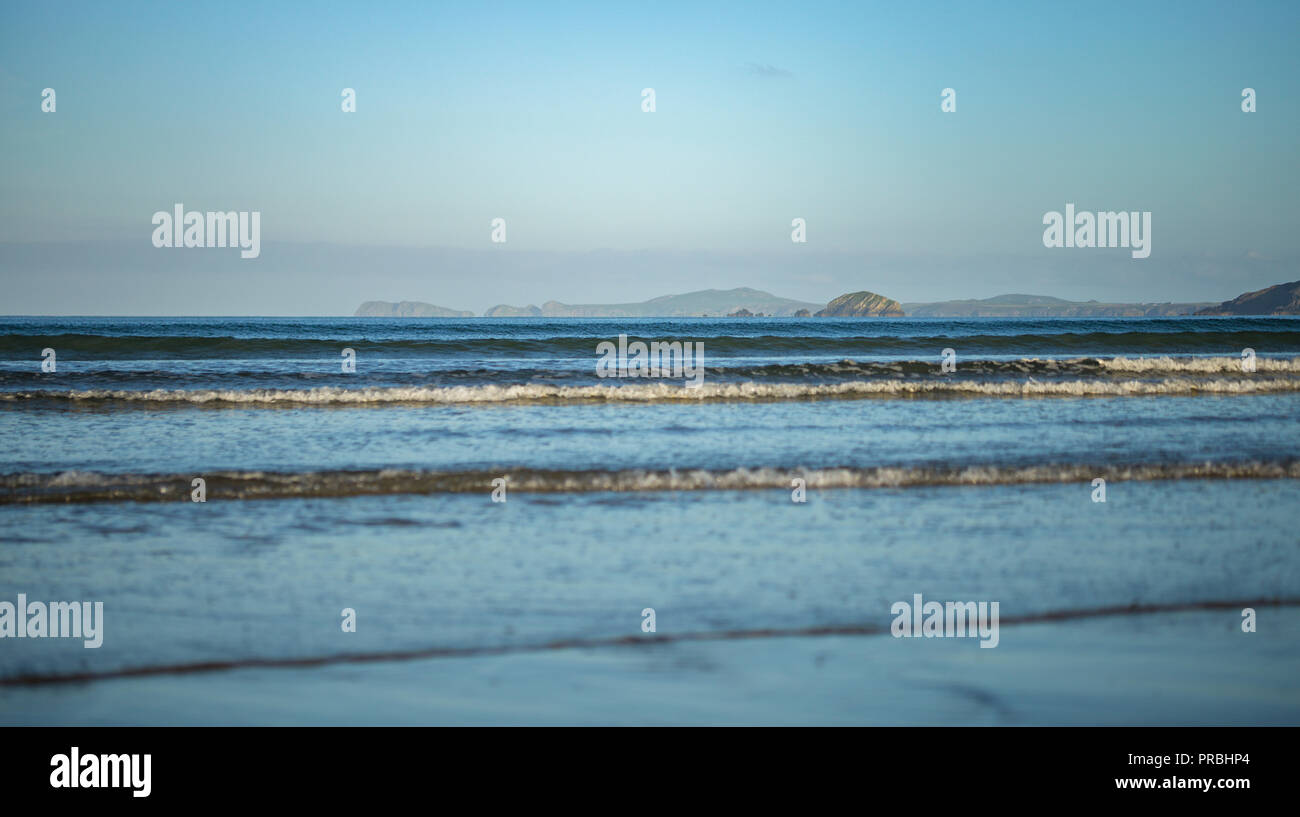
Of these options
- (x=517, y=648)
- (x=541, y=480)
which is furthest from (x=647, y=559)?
(x=541, y=480)

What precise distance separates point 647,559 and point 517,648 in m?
1.66

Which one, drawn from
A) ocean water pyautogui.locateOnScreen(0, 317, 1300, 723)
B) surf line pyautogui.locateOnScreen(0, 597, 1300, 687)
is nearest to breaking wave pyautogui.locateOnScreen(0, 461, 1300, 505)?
ocean water pyautogui.locateOnScreen(0, 317, 1300, 723)

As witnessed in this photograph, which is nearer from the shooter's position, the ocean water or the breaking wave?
the ocean water

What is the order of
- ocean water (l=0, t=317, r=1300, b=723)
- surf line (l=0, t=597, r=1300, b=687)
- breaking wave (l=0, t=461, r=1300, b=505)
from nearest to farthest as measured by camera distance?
ocean water (l=0, t=317, r=1300, b=723) < surf line (l=0, t=597, r=1300, b=687) < breaking wave (l=0, t=461, r=1300, b=505)

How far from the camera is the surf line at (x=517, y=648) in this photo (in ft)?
13.7

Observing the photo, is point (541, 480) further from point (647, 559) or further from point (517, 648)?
point (517, 648)

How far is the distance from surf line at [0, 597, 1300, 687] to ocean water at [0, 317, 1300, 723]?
0.02 meters

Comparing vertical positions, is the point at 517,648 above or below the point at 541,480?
below

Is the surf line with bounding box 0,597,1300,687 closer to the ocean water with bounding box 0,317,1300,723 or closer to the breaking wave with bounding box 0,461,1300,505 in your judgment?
the ocean water with bounding box 0,317,1300,723

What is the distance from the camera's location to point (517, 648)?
14.6 ft

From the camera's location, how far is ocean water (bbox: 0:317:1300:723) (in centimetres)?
400

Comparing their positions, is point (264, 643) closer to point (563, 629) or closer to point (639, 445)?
point (563, 629)
